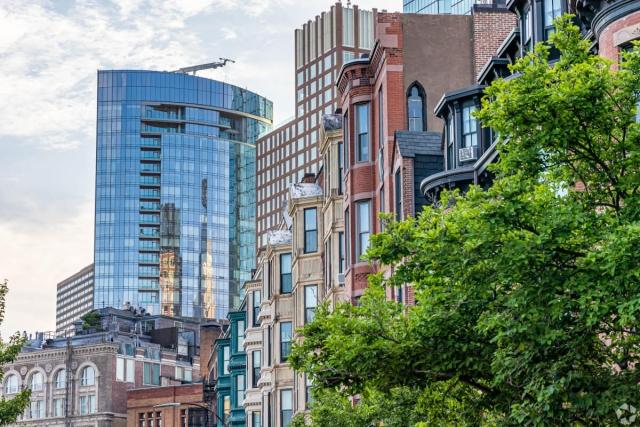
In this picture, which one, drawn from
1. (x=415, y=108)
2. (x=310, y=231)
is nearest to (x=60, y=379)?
(x=310, y=231)

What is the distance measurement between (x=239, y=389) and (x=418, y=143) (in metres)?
53.8

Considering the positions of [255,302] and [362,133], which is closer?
[362,133]

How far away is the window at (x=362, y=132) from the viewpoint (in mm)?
56688

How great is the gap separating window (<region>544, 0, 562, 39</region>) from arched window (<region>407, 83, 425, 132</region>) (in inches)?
645

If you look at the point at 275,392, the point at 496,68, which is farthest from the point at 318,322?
the point at 275,392

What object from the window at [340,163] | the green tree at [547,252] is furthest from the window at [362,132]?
the green tree at [547,252]

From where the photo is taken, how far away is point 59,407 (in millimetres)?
149750

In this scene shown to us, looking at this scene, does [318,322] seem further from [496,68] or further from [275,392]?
[275,392]

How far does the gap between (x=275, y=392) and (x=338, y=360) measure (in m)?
47.2

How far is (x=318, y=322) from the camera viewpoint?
27.8 metres

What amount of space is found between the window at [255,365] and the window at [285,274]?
15.0 metres

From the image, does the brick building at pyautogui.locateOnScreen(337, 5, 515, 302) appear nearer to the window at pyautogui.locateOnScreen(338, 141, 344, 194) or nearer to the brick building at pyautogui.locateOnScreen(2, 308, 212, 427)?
the window at pyautogui.locateOnScreen(338, 141, 344, 194)

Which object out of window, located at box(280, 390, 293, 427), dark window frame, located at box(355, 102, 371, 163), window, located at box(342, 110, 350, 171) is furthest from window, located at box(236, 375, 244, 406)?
dark window frame, located at box(355, 102, 371, 163)

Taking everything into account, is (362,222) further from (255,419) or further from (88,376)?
(88,376)
